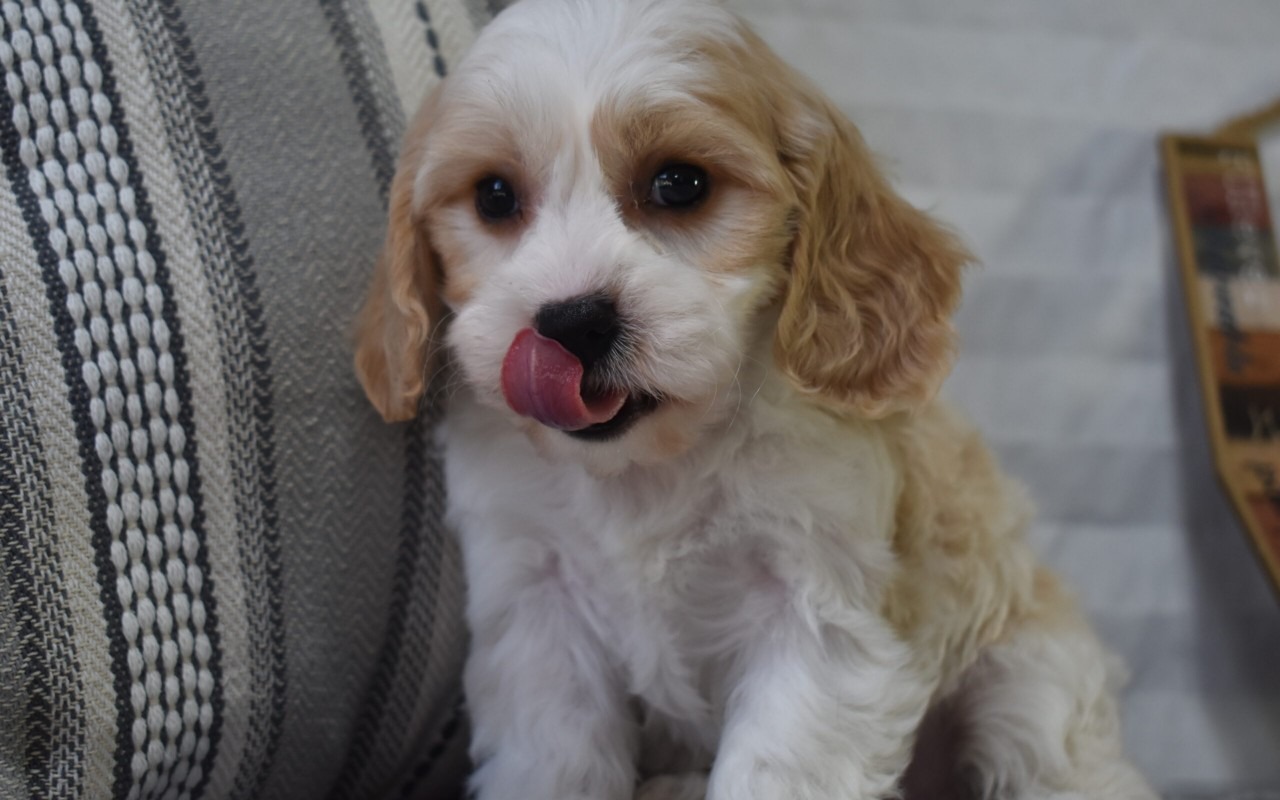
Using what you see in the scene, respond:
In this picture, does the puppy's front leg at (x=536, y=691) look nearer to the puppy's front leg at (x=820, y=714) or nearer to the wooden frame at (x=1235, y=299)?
the puppy's front leg at (x=820, y=714)

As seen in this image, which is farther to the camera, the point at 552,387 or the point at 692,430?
the point at 692,430

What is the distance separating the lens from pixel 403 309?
1743mm

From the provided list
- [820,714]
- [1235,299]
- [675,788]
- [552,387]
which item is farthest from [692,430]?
[1235,299]

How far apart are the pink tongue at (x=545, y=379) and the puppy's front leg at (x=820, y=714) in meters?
0.51

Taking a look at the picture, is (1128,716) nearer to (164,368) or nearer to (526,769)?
(526,769)

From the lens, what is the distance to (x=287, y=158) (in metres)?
1.85

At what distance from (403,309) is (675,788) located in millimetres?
907

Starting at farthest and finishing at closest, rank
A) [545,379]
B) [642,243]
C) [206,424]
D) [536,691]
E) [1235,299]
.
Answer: [1235,299], [536,691], [206,424], [642,243], [545,379]

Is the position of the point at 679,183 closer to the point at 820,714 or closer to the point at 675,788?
the point at 820,714

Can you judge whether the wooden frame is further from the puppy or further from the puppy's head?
the puppy's head

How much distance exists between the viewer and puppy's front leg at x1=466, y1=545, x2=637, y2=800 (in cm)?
180

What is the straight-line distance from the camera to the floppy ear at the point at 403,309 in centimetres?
175

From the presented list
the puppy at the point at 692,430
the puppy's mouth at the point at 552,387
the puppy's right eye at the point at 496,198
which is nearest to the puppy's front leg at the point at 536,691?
the puppy at the point at 692,430

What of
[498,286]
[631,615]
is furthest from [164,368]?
Result: [631,615]
